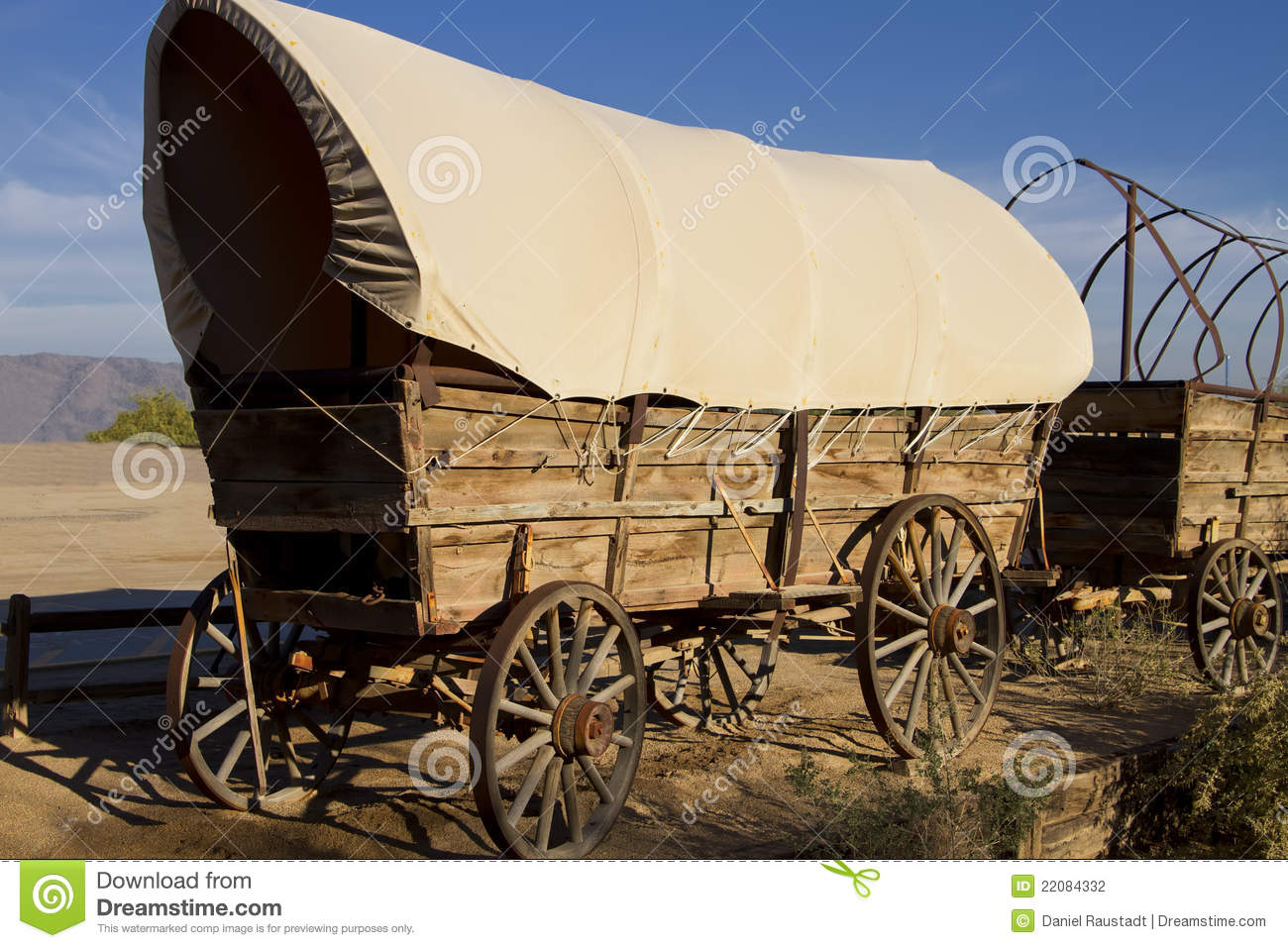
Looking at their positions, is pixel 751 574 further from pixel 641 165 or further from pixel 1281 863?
pixel 1281 863

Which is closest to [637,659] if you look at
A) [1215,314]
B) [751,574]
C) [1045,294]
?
[751,574]

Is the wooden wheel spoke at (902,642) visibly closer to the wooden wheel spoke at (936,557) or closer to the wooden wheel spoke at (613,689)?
the wooden wheel spoke at (936,557)

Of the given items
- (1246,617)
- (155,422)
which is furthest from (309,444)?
(155,422)

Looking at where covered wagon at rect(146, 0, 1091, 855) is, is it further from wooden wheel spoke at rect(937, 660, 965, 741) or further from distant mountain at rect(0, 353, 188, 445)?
distant mountain at rect(0, 353, 188, 445)

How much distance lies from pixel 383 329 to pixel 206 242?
2.76 ft

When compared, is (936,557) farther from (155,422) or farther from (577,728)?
(155,422)

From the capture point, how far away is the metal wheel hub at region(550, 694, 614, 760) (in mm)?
4027

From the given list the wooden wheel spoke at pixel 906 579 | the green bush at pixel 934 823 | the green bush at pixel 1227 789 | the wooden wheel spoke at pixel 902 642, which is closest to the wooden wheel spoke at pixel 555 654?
the green bush at pixel 934 823

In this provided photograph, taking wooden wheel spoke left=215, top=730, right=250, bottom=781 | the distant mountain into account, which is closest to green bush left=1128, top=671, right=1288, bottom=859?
wooden wheel spoke left=215, top=730, right=250, bottom=781

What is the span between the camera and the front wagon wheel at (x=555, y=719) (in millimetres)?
3713

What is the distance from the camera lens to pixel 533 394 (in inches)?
163

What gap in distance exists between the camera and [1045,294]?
6.33 metres

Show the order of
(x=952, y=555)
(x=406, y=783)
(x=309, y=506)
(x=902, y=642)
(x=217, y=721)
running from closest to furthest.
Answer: (x=309, y=506)
(x=217, y=721)
(x=406, y=783)
(x=902, y=642)
(x=952, y=555)

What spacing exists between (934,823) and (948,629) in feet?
5.91
